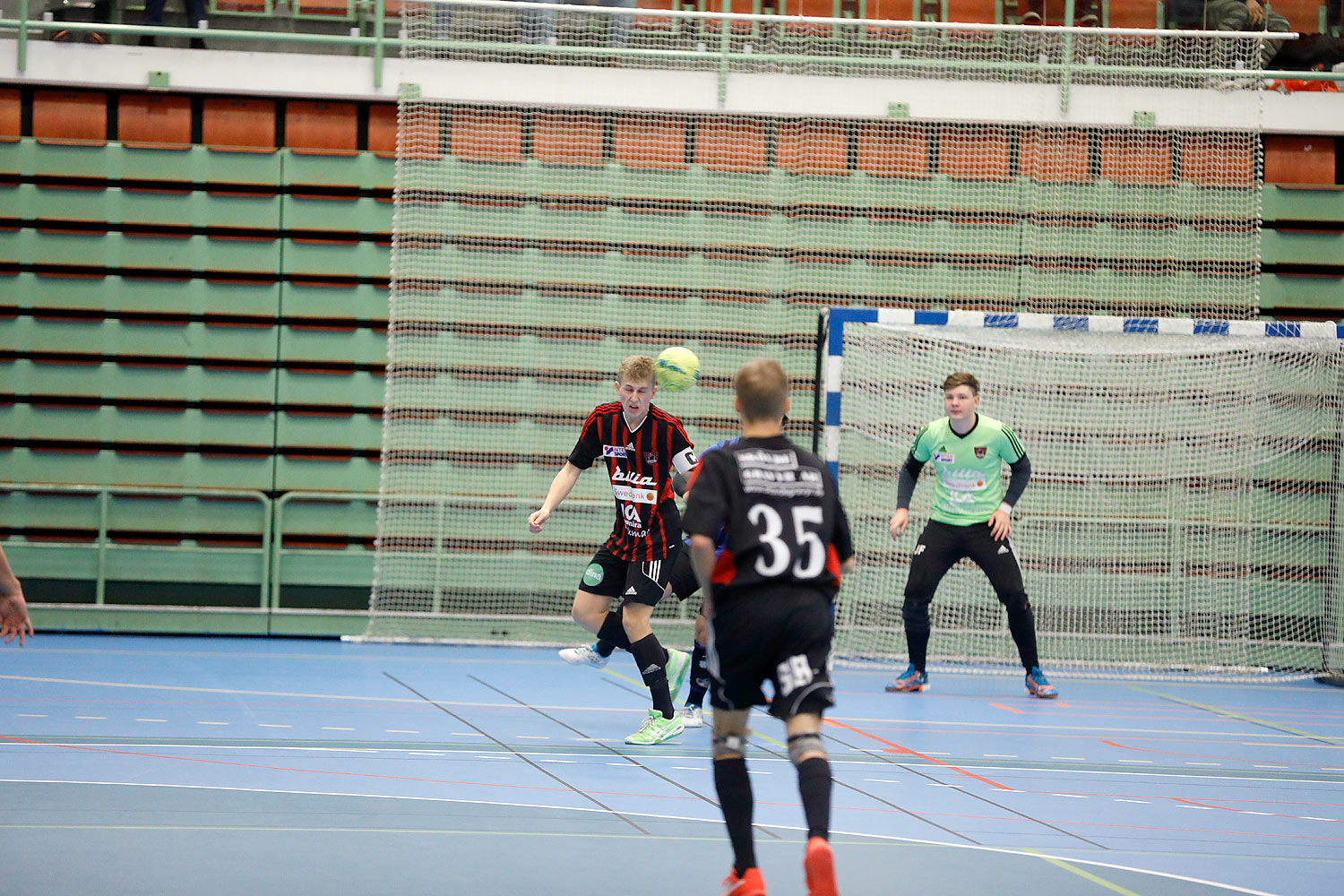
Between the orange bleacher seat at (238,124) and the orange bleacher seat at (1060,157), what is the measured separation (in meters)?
6.72

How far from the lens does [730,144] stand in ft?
37.4

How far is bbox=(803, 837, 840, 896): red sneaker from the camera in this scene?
3514 millimetres

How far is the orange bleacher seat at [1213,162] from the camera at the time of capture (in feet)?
37.0

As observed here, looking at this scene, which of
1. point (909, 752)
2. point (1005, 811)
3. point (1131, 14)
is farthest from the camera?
point (1131, 14)

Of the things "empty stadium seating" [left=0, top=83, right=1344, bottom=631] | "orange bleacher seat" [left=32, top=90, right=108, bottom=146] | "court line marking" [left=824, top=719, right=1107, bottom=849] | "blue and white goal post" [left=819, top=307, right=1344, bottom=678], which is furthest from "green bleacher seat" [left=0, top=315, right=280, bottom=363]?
"court line marking" [left=824, top=719, right=1107, bottom=849]

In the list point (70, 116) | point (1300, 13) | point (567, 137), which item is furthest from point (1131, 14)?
point (70, 116)

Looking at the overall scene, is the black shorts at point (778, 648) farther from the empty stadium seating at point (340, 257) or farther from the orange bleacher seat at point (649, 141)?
the orange bleacher seat at point (649, 141)

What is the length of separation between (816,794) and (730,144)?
847cm

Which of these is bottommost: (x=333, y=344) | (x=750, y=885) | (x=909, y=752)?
(x=909, y=752)

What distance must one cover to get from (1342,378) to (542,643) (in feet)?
23.1

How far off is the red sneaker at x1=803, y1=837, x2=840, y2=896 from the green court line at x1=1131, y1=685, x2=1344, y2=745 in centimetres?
561

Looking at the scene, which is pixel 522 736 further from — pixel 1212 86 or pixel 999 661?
pixel 1212 86

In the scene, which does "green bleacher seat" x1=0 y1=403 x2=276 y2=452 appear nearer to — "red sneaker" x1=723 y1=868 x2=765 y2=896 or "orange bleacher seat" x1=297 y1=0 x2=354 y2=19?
"orange bleacher seat" x1=297 y1=0 x2=354 y2=19

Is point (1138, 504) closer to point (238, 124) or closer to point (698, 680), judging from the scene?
point (698, 680)
